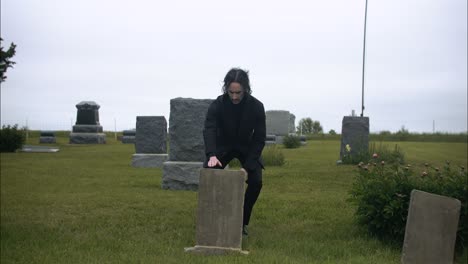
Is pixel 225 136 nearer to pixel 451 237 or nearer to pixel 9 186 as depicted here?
pixel 451 237

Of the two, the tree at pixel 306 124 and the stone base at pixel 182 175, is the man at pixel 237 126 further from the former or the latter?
the tree at pixel 306 124

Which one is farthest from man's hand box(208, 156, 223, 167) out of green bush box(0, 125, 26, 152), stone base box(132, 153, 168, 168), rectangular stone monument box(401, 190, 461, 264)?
green bush box(0, 125, 26, 152)

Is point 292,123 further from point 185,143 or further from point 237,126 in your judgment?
point 237,126

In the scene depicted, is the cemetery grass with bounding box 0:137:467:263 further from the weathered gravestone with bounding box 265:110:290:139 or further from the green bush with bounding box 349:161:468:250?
the weathered gravestone with bounding box 265:110:290:139

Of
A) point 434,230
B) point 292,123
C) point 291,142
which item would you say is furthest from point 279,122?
point 434,230

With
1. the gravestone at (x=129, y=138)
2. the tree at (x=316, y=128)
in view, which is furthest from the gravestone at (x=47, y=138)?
the tree at (x=316, y=128)

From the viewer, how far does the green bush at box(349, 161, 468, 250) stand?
A: 5852 mm

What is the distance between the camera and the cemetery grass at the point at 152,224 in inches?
209

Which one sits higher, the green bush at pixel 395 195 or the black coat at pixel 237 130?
the black coat at pixel 237 130

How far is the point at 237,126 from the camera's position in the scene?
229 inches

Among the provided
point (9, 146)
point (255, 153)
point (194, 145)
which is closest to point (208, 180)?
point (255, 153)

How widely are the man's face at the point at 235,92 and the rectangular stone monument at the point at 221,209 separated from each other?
84cm

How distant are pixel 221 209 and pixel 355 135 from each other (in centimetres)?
1234

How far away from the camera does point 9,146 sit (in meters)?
22.7
